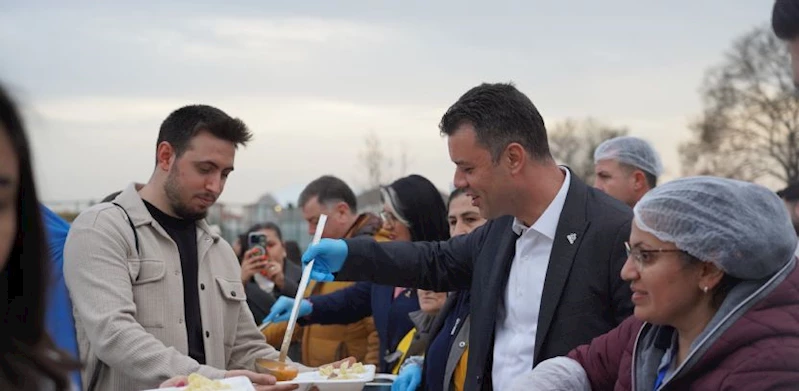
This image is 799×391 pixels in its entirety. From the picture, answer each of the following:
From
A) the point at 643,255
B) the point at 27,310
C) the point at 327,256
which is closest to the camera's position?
the point at 27,310

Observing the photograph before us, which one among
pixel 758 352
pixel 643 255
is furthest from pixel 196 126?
pixel 758 352

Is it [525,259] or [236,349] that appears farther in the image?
[236,349]

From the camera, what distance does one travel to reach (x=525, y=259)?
366cm

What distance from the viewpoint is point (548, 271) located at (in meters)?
→ 3.47

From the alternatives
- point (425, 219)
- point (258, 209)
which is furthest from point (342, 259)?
point (258, 209)

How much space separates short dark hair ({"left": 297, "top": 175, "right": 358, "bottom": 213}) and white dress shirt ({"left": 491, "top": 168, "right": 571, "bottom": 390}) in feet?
10.4

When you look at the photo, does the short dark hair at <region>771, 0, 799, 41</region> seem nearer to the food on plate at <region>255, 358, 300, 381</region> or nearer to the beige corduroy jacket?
the food on plate at <region>255, 358, 300, 381</region>

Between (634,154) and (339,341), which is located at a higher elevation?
(634,154)

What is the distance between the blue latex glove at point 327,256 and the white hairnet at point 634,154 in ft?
10.00

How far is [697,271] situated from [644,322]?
333mm

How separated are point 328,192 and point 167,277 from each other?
2939 millimetres

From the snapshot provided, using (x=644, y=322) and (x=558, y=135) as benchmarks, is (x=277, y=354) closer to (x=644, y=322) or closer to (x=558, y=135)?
(x=644, y=322)

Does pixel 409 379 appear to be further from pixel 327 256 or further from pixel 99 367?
pixel 99 367

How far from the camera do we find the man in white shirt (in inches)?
135
